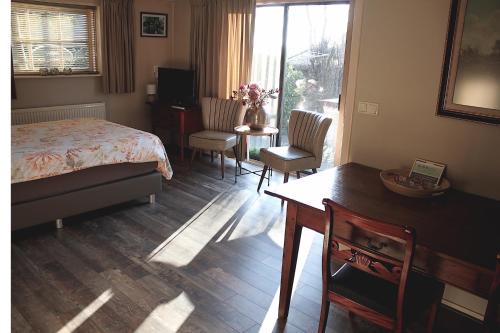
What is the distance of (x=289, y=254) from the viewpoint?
250 centimetres

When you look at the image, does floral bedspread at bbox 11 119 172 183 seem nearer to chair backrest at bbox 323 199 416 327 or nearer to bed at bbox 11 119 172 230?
bed at bbox 11 119 172 230

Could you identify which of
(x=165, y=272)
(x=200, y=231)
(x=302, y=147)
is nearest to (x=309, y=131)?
(x=302, y=147)

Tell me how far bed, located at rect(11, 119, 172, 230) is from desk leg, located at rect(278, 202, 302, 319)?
6.55ft

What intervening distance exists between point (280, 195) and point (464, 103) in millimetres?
1325

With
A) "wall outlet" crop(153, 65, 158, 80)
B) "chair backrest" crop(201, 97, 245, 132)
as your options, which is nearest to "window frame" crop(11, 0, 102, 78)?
"wall outlet" crop(153, 65, 158, 80)

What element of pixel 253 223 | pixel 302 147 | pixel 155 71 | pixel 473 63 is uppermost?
pixel 473 63

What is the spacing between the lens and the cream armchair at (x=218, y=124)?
5.17 m

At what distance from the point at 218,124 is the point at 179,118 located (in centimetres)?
60

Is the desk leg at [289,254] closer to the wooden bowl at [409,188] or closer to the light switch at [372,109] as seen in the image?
the wooden bowl at [409,188]

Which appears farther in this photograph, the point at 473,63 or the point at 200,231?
the point at 200,231

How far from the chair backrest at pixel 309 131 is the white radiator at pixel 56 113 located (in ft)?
8.86

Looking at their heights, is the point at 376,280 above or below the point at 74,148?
below

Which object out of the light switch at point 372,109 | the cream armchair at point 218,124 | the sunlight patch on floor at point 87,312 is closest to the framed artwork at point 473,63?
the light switch at point 372,109

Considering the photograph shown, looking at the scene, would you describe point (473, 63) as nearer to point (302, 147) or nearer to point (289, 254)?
point (289, 254)
